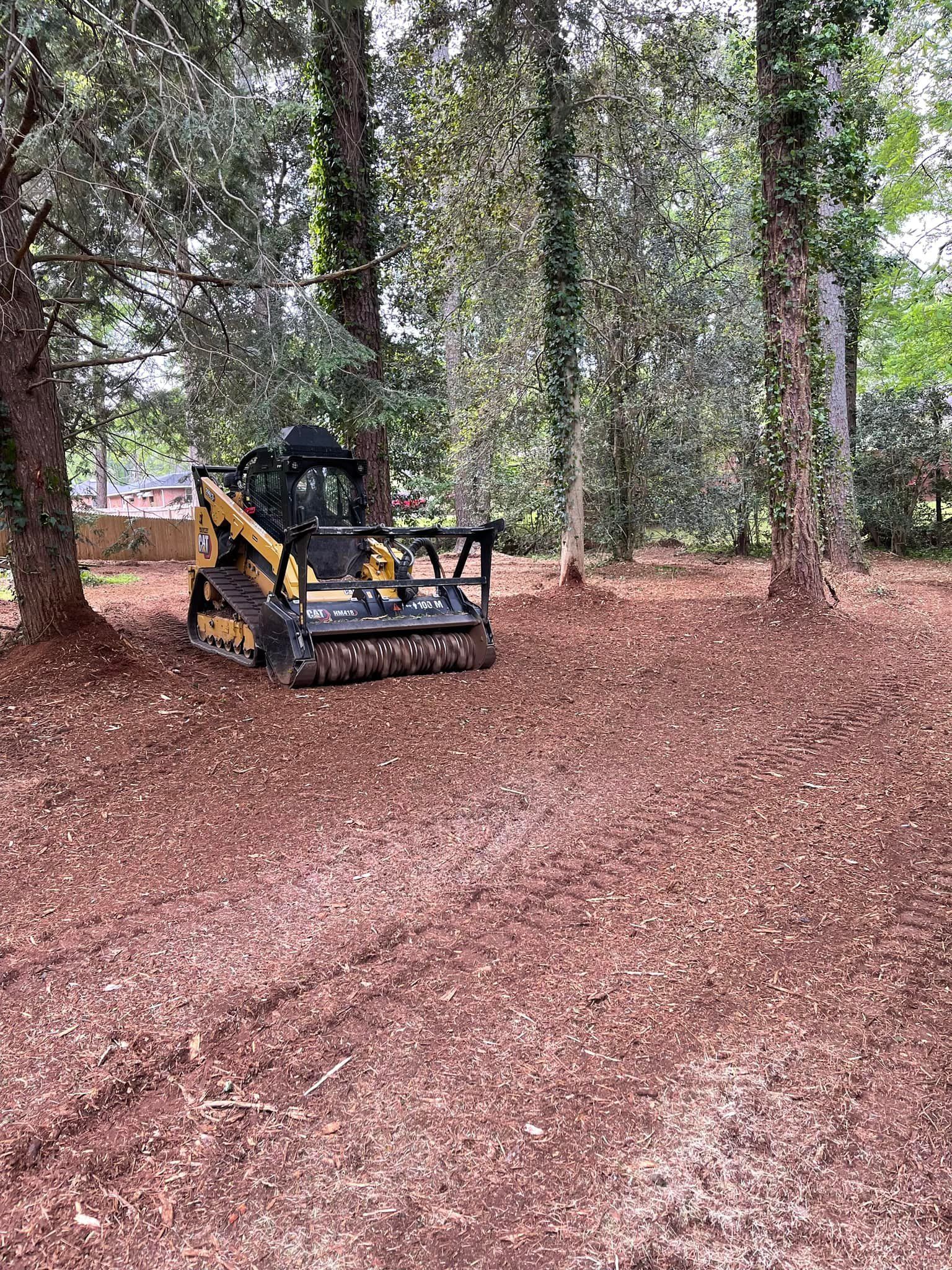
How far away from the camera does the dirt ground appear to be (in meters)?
1.67

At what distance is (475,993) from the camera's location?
8.09 ft

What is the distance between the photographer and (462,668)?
23.7 feet

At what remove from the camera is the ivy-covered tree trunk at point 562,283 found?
1037cm

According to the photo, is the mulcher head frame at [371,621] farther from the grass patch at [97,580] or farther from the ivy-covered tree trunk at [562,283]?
the grass patch at [97,580]

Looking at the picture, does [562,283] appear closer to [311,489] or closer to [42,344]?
[311,489]

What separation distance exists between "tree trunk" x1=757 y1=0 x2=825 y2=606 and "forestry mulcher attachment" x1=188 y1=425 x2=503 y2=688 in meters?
4.17

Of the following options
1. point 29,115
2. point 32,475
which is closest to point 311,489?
point 32,475

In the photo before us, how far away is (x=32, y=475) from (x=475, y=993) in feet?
19.6

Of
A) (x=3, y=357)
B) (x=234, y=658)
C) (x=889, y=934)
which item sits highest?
(x=3, y=357)

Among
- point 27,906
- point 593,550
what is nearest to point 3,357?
point 27,906

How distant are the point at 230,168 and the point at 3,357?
111 inches

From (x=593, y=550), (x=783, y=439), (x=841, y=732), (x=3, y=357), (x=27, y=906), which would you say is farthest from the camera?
(x=593, y=550)

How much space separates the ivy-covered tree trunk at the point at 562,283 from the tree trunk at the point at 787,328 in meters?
2.60

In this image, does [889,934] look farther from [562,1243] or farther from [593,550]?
[593,550]
